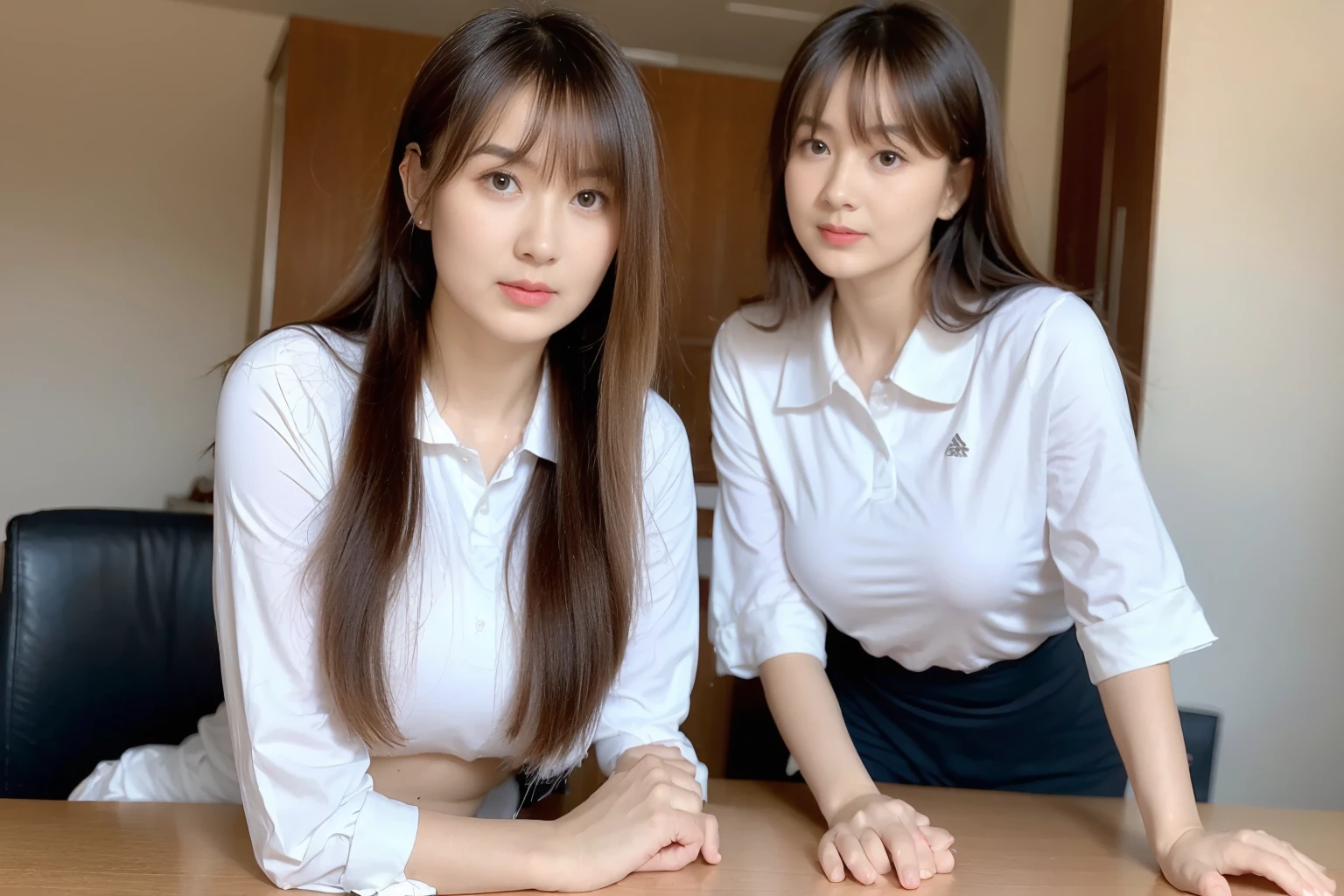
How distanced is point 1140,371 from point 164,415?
10.6 feet

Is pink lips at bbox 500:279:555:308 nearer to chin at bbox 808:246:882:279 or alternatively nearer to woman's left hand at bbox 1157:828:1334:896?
chin at bbox 808:246:882:279

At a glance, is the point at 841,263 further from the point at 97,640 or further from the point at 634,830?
the point at 97,640

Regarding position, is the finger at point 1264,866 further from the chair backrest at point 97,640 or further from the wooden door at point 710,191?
Answer: the wooden door at point 710,191

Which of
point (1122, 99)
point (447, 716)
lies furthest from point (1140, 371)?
point (447, 716)

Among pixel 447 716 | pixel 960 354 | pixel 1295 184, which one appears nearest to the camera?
pixel 447 716

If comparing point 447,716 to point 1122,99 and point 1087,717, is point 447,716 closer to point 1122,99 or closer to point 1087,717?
point 1087,717

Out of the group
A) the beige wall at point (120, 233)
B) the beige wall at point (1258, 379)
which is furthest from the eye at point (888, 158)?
the beige wall at point (120, 233)

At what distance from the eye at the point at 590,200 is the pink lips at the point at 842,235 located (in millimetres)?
264

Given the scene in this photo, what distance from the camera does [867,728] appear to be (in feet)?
4.64

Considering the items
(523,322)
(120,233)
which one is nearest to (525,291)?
(523,322)

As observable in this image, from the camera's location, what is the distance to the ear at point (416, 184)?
3.51ft

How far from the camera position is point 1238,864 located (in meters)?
0.95

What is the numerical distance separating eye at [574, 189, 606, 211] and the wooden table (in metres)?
0.60

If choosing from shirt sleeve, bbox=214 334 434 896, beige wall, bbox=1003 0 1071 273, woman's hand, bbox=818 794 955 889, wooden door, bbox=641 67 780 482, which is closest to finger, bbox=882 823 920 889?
woman's hand, bbox=818 794 955 889
